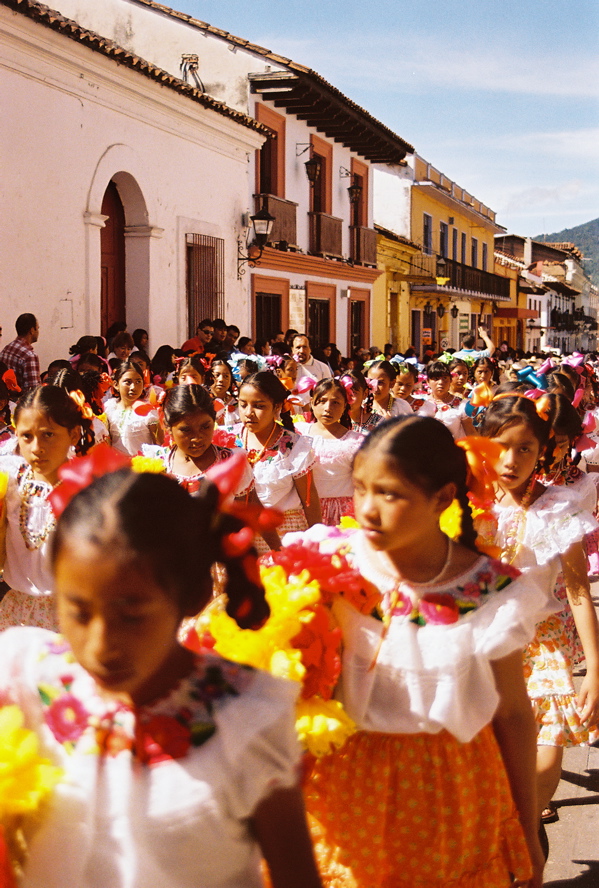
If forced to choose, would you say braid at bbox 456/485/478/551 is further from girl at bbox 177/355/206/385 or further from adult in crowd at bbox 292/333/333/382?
adult in crowd at bbox 292/333/333/382

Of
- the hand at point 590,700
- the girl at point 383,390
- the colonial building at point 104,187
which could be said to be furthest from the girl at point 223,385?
the hand at point 590,700

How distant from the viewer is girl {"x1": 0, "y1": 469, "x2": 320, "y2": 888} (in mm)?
1628

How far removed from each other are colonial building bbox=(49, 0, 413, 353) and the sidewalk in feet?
42.7

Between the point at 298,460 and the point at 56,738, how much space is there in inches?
156

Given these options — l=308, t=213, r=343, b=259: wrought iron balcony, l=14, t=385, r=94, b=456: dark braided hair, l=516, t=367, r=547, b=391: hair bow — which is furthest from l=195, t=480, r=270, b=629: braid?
Answer: l=308, t=213, r=343, b=259: wrought iron balcony

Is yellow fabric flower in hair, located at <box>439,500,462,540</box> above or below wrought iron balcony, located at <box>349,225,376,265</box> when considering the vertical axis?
below

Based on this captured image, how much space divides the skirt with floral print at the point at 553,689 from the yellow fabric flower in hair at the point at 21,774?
227 cm

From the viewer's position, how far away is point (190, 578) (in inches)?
67.6

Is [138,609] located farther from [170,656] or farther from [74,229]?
[74,229]

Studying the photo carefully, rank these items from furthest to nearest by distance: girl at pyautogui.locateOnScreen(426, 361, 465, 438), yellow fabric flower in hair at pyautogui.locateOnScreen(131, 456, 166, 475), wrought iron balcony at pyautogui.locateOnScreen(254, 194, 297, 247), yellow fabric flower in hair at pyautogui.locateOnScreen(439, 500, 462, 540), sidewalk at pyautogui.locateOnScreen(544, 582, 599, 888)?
wrought iron balcony at pyautogui.locateOnScreen(254, 194, 297, 247)
girl at pyautogui.locateOnScreen(426, 361, 465, 438)
yellow fabric flower in hair at pyautogui.locateOnScreen(131, 456, 166, 475)
sidewalk at pyautogui.locateOnScreen(544, 582, 599, 888)
yellow fabric flower in hair at pyautogui.locateOnScreen(439, 500, 462, 540)

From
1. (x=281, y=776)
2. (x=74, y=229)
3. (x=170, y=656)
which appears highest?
(x=74, y=229)

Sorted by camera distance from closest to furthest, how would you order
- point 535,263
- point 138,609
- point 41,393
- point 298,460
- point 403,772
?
point 138,609 → point 403,772 → point 41,393 → point 298,460 → point 535,263

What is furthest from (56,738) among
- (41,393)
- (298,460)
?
(298,460)

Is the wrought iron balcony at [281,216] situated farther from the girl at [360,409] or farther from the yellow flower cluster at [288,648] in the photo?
the yellow flower cluster at [288,648]
